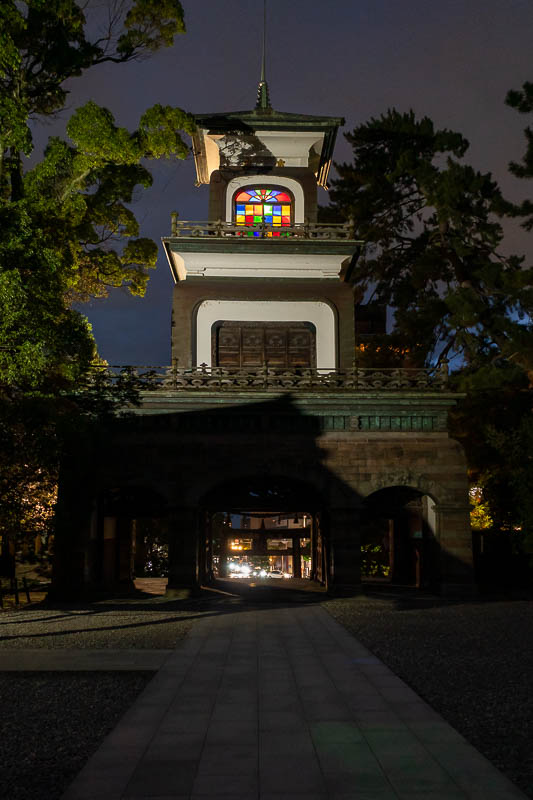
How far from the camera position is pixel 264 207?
2631cm

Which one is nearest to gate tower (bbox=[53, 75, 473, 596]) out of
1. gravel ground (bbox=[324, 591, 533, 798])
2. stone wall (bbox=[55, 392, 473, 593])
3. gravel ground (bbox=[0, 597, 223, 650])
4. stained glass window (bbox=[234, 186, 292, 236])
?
stone wall (bbox=[55, 392, 473, 593])

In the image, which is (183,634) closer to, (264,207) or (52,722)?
(52,722)

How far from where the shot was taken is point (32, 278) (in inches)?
511

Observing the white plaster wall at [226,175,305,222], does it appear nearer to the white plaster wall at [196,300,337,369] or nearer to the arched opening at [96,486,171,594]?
A: the white plaster wall at [196,300,337,369]

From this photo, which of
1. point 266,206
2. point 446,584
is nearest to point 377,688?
point 446,584

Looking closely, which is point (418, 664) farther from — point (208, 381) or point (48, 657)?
point (208, 381)

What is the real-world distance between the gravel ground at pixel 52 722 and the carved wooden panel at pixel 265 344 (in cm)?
1613

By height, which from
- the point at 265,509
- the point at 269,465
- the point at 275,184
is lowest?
the point at 265,509

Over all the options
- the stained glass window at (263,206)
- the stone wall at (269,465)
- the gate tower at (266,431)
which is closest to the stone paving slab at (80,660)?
the gate tower at (266,431)

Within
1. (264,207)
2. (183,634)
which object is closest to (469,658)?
(183,634)

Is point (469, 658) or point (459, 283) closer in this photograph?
point (469, 658)

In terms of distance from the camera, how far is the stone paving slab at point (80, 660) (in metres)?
9.38

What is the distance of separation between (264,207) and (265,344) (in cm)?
567

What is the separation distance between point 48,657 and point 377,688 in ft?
16.8
